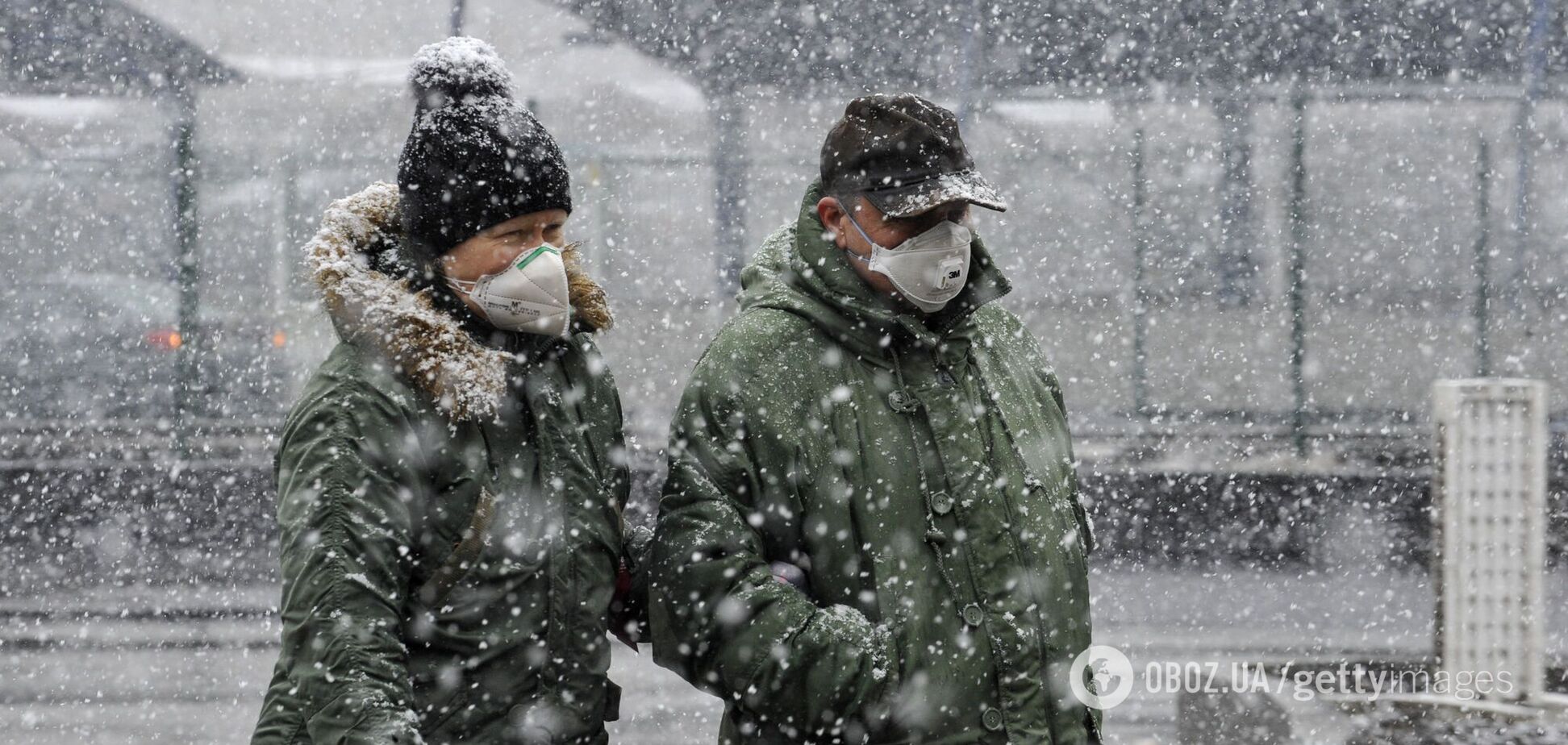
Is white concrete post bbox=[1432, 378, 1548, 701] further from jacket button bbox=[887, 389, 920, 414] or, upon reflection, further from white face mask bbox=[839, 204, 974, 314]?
jacket button bbox=[887, 389, 920, 414]

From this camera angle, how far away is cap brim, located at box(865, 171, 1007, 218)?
2.47m

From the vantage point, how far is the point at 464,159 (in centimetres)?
234

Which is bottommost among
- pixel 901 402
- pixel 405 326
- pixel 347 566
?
pixel 347 566

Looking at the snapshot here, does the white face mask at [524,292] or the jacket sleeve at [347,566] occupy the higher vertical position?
the white face mask at [524,292]

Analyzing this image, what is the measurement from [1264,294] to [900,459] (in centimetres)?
803

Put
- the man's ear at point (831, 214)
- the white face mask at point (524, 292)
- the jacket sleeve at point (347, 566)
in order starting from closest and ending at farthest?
1. the jacket sleeve at point (347, 566)
2. the white face mask at point (524, 292)
3. the man's ear at point (831, 214)

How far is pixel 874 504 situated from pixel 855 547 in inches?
2.9

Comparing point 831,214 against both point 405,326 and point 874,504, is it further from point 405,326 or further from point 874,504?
point 405,326

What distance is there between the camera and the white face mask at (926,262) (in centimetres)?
254

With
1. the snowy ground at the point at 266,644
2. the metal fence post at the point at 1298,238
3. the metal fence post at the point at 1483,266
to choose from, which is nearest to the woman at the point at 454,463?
the snowy ground at the point at 266,644

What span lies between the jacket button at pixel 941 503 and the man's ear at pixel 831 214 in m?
0.48

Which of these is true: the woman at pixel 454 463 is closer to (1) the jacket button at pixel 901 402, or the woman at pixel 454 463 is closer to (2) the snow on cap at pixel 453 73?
(2) the snow on cap at pixel 453 73

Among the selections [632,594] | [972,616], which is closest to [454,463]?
[632,594]

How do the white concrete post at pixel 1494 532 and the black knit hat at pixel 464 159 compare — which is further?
the white concrete post at pixel 1494 532
